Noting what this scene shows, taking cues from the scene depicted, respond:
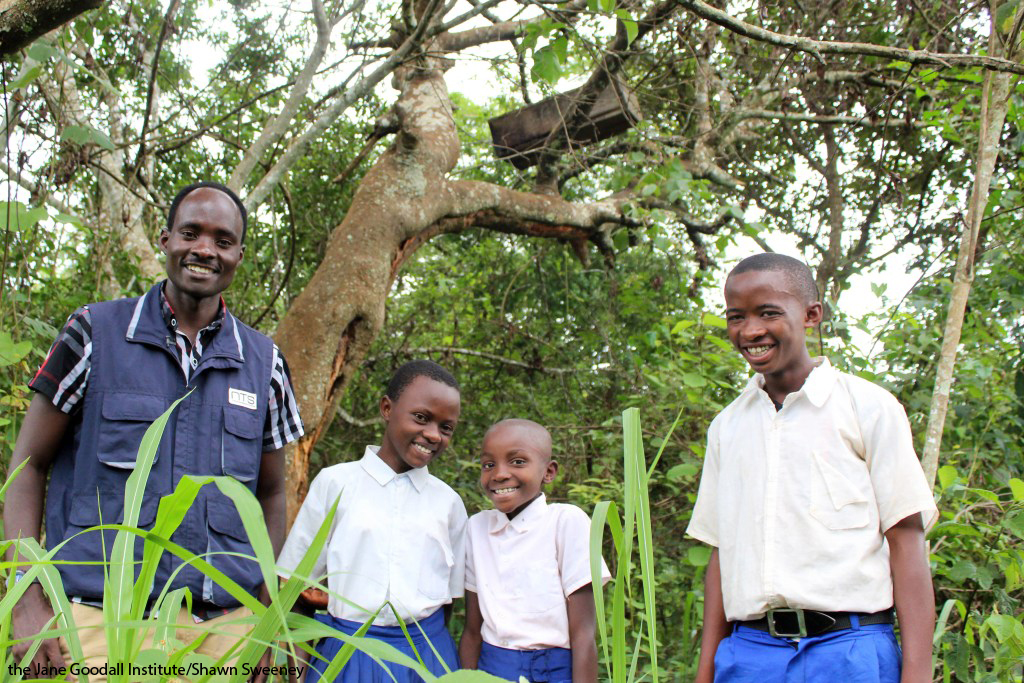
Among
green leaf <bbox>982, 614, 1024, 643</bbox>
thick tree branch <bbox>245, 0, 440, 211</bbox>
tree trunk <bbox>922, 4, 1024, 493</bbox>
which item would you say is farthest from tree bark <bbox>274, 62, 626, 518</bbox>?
green leaf <bbox>982, 614, 1024, 643</bbox>

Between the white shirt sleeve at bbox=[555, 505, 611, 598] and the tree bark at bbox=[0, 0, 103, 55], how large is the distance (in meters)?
1.70

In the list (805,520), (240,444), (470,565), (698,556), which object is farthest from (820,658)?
(240,444)

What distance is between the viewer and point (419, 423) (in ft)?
7.68

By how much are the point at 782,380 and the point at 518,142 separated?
412 cm

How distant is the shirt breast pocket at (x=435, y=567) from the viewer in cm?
222

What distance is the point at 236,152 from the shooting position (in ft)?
20.5

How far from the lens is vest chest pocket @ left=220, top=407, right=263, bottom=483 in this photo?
6.90 feet

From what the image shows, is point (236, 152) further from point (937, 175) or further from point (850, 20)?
point (937, 175)

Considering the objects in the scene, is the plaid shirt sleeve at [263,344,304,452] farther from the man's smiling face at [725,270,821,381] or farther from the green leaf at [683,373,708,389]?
the green leaf at [683,373,708,389]

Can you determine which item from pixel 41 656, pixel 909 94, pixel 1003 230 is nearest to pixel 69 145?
pixel 41 656

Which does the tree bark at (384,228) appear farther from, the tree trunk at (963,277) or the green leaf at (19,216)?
the tree trunk at (963,277)

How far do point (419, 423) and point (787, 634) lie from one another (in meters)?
1.09

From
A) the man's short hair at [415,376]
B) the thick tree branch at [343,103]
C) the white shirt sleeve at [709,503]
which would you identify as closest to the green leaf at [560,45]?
the thick tree branch at [343,103]

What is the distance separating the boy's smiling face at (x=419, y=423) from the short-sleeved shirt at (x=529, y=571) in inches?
10.6
